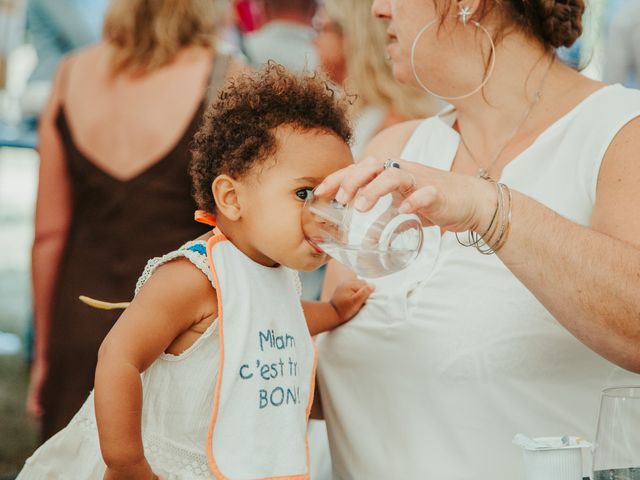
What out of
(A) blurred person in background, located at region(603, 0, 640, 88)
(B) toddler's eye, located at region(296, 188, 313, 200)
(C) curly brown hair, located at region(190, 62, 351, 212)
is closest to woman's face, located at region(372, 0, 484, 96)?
(C) curly brown hair, located at region(190, 62, 351, 212)

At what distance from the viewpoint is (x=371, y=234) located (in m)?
1.60

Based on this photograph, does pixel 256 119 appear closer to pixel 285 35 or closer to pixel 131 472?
pixel 131 472

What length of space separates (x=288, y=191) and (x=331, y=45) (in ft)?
9.34

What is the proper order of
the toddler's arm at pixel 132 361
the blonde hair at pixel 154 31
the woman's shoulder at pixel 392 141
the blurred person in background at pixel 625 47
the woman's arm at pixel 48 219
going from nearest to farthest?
the toddler's arm at pixel 132 361
the woman's shoulder at pixel 392 141
the blonde hair at pixel 154 31
the woman's arm at pixel 48 219
the blurred person in background at pixel 625 47

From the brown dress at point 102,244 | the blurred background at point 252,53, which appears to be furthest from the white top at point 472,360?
the blurred background at point 252,53

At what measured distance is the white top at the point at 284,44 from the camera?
466 centimetres

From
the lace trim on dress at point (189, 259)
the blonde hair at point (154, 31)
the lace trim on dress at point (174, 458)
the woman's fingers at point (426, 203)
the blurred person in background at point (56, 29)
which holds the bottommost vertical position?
the lace trim on dress at point (174, 458)

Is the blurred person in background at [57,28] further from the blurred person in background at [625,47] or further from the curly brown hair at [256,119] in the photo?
the curly brown hair at [256,119]

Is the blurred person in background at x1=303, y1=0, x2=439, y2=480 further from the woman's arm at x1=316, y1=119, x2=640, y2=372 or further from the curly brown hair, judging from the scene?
the woman's arm at x1=316, y1=119, x2=640, y2=372

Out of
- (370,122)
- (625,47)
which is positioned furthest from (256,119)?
(625,47)

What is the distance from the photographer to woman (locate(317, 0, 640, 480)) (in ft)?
5.62

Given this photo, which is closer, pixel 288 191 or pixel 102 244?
pixel 288 191

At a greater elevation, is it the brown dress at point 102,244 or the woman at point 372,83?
the woman at point 372,83

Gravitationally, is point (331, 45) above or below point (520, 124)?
above
